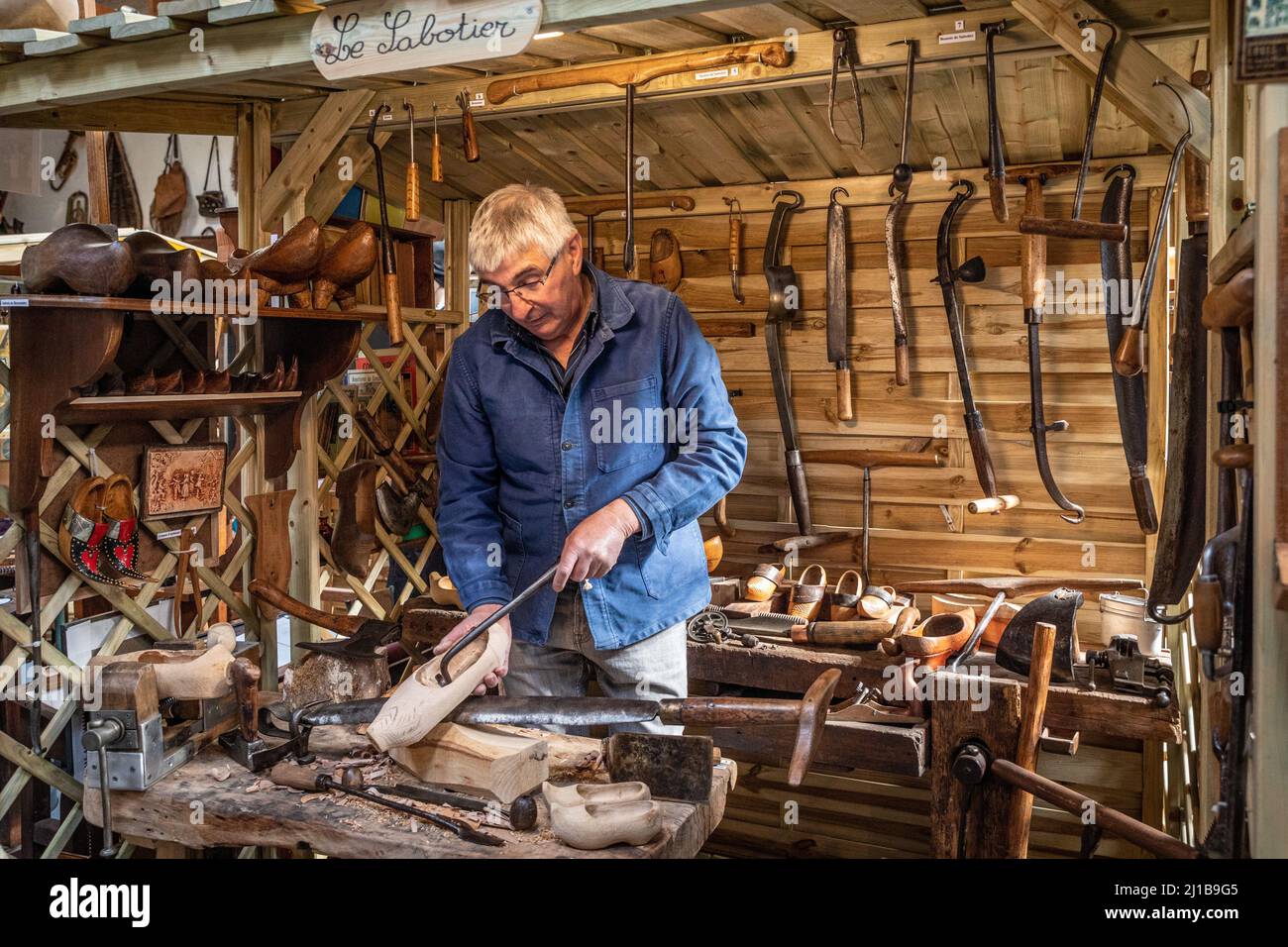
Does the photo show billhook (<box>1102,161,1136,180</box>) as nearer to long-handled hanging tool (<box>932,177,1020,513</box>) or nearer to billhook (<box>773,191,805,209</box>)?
long-handled hanging tool (<box>932,177,1020,513</box>)

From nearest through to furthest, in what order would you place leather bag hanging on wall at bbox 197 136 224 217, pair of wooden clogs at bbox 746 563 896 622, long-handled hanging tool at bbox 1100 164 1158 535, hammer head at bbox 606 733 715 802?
hammer head at bbox 606 733 715 802 < long-handled hanging tool at bbox 1100 164 1158 535 < pair of wooden clogs at bbox 746 563 896 622 < leather bag hanging on wall at bbox 197 136 224 217

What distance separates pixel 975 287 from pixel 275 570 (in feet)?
8.75

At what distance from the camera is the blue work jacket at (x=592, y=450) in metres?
2.32

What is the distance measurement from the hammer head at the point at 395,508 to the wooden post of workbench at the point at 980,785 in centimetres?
219

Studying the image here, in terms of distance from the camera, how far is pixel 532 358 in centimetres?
236

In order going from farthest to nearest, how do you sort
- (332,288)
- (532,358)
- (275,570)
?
(275,570) < (332,288) < (532,358)

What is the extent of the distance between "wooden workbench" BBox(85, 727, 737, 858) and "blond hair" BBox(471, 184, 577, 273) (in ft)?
3.27

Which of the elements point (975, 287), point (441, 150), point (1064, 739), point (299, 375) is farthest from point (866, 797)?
point (441, 150)

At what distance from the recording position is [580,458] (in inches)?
91.7

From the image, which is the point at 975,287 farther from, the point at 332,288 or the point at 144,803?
the point at 144,803

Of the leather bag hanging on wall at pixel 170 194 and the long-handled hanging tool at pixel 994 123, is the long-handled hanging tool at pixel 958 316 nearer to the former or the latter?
the long-handled hanging tool at pixel 994 123

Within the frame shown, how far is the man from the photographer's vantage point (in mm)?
2303

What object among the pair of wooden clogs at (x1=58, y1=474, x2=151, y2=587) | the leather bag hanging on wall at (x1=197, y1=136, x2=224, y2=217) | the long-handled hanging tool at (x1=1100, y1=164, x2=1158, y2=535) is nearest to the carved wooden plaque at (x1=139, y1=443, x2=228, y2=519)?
the pair of wooden clogs at (x1=58, y1=474, x2=151, y2=587)

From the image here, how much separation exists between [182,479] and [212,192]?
436 cm
